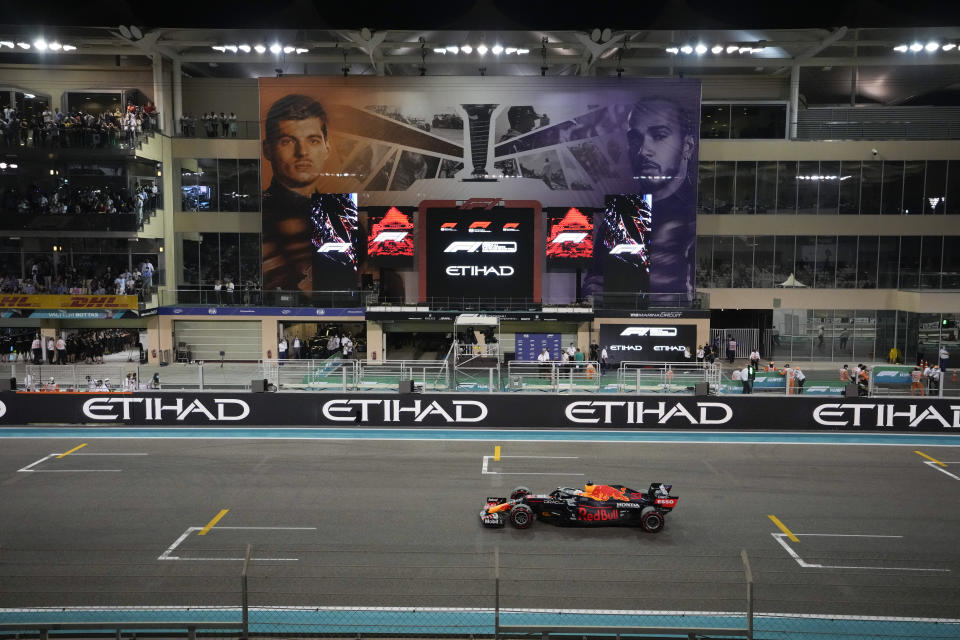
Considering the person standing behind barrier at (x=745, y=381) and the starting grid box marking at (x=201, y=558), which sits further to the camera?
the person standing behind barrier at (x=745, y=381)

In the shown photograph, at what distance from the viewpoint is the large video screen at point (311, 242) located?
3441 centimetres

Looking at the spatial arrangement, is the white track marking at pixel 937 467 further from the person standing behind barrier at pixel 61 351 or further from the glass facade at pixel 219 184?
the person standing behind barrier at pixel 61 351

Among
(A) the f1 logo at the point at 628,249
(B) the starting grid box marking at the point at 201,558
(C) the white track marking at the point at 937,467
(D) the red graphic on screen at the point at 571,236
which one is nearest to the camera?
(B) the starting grid box marking at the point at 201,558

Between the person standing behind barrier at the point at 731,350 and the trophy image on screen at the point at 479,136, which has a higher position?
the trophy image on screen at the point at 479,136

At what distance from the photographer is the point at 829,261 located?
123ft

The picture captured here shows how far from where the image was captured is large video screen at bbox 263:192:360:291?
3441 cm

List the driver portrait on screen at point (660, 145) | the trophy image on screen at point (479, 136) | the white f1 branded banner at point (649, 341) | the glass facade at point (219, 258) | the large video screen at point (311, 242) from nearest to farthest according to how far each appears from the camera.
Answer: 1. the white f1 branded banner at point (649, 341)
2. the large video screen at point (311, 242)
3. the driver portrait on screen at point (660, 145)
4. the trophy image on screen at point (479, 136)
5. the glass facade at point (219, 258)

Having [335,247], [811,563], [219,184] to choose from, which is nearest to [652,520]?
[811,563]

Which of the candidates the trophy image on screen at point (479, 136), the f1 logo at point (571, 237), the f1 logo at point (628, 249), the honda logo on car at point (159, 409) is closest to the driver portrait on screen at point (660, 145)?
the f1 logo at point (628, 249)

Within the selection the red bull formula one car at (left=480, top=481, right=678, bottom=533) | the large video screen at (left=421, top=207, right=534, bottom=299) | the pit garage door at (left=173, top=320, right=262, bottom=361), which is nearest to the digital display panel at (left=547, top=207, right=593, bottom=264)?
the large video screen at (left=421, top=207, right=534, bottom=299)

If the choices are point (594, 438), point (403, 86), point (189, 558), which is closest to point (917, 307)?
point (594, 438)

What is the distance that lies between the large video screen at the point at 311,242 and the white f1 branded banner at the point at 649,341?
41.3ft

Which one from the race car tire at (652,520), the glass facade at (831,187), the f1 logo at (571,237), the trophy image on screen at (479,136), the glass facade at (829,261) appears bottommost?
the race car tire at (652,520)

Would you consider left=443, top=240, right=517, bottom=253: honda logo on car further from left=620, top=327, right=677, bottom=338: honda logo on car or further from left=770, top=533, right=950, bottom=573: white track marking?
left=770, top=533, right=950, bottom=573: white track marking
